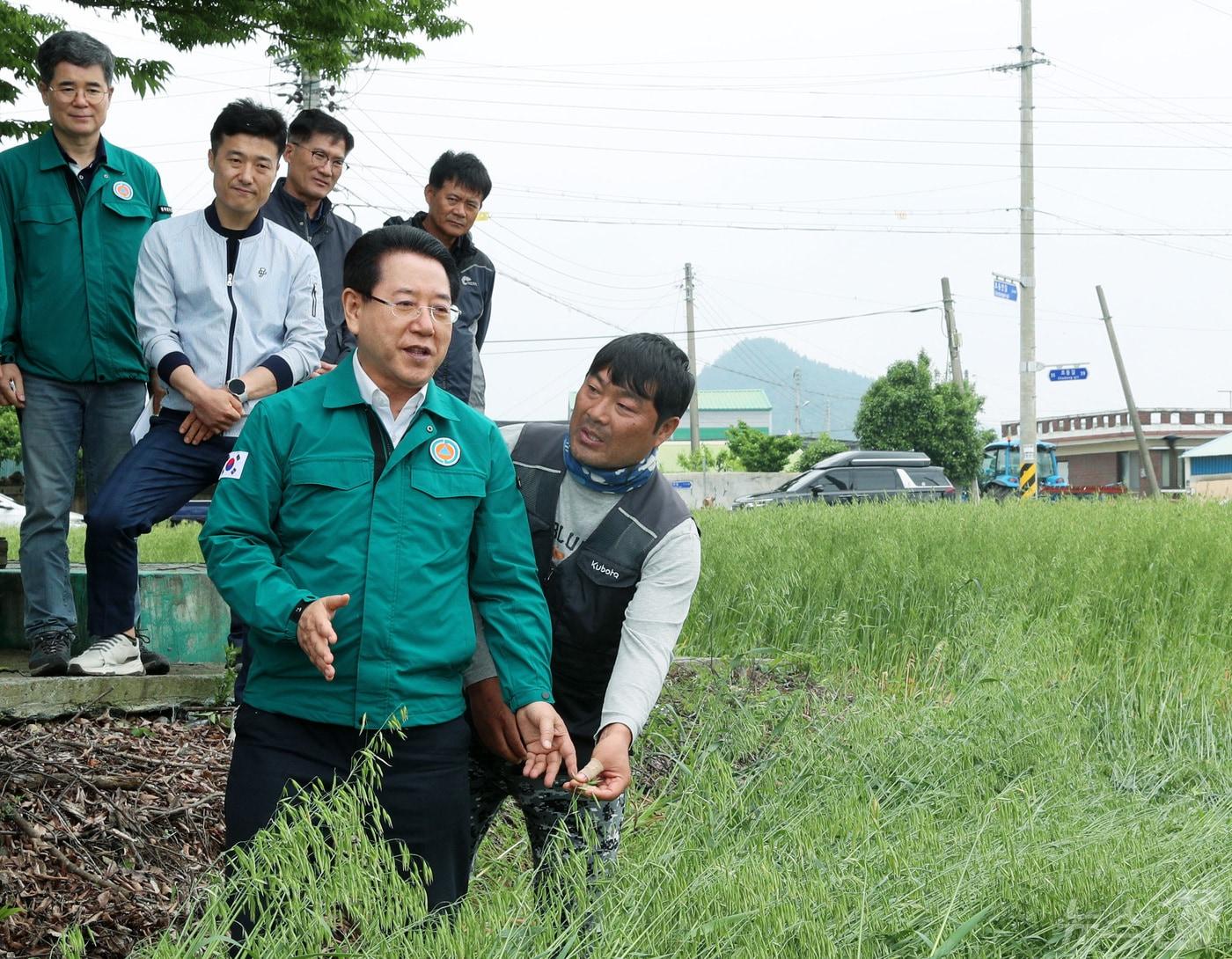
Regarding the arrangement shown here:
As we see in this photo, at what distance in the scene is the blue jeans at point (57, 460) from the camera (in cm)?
406

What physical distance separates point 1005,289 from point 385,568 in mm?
24530

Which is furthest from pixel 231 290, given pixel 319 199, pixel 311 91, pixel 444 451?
pixel 311 91

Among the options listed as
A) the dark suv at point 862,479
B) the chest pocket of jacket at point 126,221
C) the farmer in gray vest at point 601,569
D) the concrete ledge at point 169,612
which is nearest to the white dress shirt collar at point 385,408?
the farmer in gray vest at point 601,569

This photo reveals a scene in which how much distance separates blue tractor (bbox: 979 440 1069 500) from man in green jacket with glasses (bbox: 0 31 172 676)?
2933 centimetres

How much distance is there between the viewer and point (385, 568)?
2176mm

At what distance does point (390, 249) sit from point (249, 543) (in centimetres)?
60

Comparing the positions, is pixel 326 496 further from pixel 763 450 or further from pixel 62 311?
pixel 763 450

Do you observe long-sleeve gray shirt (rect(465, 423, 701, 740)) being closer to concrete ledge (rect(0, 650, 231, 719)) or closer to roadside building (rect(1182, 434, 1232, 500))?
concrete ledge (rect(0, 650, 231, 719))

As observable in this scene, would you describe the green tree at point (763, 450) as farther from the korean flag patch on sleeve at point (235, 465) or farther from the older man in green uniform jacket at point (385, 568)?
the korean flag patch on sleeve at point (235, 465)

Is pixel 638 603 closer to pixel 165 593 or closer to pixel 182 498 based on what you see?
pixel 182 498

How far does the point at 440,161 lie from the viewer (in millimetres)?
4531

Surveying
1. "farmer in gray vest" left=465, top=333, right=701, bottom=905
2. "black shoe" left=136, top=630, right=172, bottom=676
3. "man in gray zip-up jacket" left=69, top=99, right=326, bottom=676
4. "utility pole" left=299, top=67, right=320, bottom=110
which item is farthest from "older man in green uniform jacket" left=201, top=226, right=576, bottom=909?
"utility pole" left=299, top=67, right=320, bottom=110

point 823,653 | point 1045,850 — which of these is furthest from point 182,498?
point 823,653

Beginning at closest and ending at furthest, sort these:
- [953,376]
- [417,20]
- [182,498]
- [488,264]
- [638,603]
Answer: [638,603]
[182,498]
[488,264]
[417,20]
[953,376]
